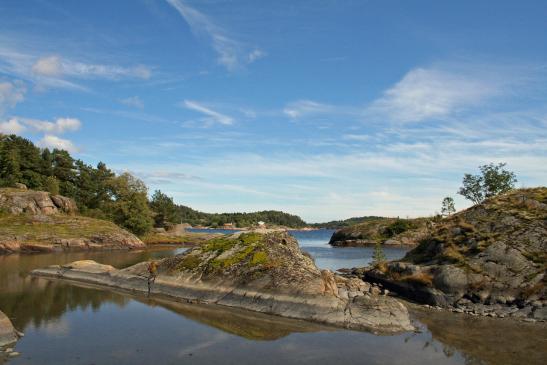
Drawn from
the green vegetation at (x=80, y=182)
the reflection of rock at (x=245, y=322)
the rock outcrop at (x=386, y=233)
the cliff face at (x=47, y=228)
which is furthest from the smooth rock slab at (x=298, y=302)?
the rock outcrop at (x=386, y=233)

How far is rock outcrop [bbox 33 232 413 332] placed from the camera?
29953mm

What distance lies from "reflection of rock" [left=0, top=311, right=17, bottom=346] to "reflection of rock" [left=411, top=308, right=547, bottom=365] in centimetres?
2524

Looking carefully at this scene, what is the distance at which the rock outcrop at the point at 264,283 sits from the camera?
30.0 meters

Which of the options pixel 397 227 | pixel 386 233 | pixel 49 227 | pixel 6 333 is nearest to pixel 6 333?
pixel 6 333

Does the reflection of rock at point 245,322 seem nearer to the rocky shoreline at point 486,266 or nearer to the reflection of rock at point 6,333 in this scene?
the reflection of rock at point 6,333

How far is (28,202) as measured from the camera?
101125mm

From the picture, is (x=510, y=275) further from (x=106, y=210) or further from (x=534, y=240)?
(x=106, y=210)

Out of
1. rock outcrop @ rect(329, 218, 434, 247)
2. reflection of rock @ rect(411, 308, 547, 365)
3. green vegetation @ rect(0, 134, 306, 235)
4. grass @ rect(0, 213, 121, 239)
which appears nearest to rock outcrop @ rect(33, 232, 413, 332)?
reflection of rock @ rect(411, 308, 547, 365)

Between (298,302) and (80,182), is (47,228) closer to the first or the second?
(80,182)

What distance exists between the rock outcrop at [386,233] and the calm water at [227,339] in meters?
95.7

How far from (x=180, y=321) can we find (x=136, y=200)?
101 meters

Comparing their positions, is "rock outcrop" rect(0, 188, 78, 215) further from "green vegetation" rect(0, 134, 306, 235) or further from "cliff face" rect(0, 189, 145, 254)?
"green vegetation" rect(0, 134, 306, 235)

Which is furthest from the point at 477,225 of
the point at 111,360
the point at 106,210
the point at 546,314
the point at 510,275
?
the point at 106,210

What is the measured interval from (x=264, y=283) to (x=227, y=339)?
862 cm
